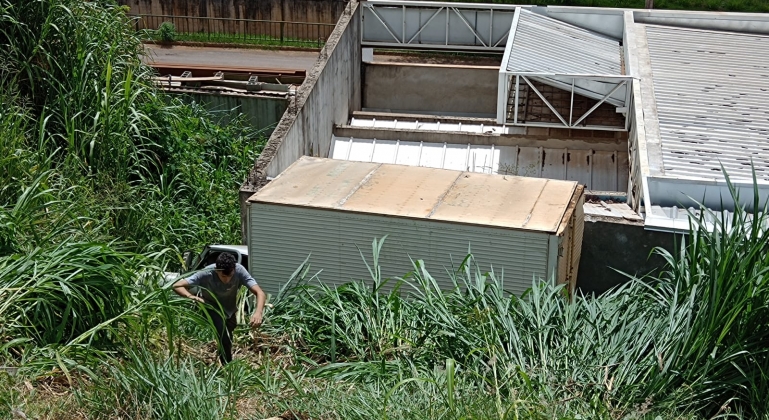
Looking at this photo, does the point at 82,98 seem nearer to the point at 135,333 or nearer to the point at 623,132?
the point at 135,333

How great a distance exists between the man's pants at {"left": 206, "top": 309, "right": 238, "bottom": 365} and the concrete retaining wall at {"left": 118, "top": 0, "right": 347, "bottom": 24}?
20.4 meters

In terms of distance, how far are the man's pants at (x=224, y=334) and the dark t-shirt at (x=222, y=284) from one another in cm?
9

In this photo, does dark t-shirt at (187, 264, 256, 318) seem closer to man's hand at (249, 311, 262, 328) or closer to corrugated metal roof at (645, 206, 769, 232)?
man's hand at (249, 311, 262, 328)

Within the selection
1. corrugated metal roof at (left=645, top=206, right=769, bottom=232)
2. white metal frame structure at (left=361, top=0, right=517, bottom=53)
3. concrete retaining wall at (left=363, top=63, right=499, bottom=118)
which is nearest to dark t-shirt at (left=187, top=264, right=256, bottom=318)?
corrugated metal roof at (left=645, top=206, right=769, bottom=232)

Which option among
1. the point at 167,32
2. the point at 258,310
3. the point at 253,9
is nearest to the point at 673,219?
the point at 258,310

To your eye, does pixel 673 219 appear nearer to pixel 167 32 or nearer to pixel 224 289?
pixel 224 289

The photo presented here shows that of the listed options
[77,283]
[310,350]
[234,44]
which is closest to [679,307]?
[310,350]

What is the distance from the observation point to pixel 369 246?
31.9ft

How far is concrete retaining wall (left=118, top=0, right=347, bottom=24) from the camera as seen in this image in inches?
1079

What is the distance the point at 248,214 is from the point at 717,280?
517 cm

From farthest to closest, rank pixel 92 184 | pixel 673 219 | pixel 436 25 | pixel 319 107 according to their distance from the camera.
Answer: pixel 436 25 < pixel 319 107 < pixel 92 184 < pixel 673 219

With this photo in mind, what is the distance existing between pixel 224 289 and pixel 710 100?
962 centimetres

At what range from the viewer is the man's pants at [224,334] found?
7430 millimetres

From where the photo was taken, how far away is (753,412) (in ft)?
22.0
